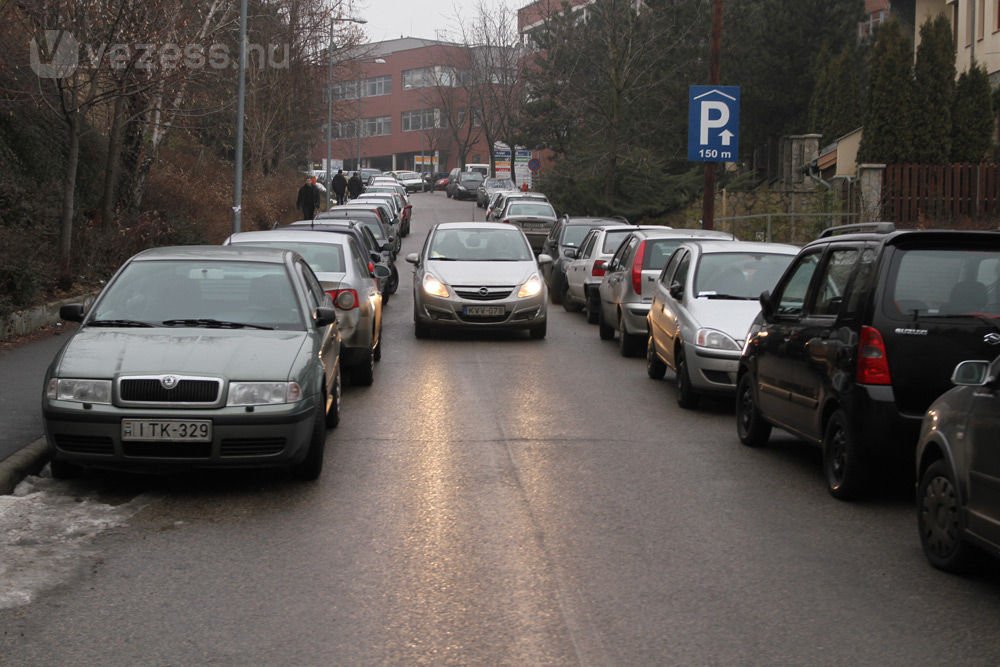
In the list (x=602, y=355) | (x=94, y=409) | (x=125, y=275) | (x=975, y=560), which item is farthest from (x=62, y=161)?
(x=975, y=560)

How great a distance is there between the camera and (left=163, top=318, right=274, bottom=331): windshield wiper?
30.8 ft

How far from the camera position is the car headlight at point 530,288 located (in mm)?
18875

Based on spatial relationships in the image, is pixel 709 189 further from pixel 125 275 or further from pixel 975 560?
pixel 975 560

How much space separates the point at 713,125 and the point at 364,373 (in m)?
12.7

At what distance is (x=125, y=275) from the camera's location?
10.0m

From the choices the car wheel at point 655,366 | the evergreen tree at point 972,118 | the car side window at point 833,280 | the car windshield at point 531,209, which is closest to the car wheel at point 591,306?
the car wheel at point 655,366

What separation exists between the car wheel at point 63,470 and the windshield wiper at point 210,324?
1159mm

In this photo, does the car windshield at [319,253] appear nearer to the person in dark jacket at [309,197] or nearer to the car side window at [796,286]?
the car side window at [796,286]

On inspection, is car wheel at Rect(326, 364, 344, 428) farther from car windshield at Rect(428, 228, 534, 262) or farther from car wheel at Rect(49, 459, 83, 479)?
car windshield at Rect(428, 228, 534, 262)

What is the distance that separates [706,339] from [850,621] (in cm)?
690

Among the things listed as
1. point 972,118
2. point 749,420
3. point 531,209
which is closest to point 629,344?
point 749,420

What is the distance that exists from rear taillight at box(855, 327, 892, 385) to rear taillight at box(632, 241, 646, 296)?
8970 mm

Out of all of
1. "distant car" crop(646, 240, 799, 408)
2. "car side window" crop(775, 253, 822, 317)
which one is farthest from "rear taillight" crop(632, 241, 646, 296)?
"car side window" crop(775, 253, 822, 317)

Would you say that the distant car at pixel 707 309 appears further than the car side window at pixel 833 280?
Yes
